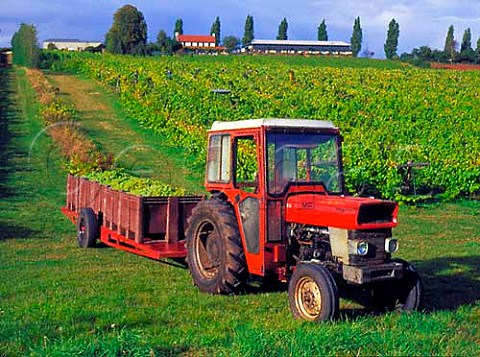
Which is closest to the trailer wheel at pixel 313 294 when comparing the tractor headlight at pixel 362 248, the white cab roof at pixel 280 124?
the tractor headlight at pixel 362 248

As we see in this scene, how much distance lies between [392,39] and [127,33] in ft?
133

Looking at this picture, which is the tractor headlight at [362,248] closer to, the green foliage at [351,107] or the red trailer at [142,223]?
the red trailer at [142,223]

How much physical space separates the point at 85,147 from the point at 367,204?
1541 cm

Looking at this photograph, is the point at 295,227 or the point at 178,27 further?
the point at 178,27

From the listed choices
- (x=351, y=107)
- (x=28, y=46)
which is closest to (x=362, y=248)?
(x=351, y=107)

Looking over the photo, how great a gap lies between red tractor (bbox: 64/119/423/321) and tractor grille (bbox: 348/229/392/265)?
0.03ft

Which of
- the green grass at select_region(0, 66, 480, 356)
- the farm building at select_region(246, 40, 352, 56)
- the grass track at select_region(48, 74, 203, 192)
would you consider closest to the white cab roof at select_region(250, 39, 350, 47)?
the farm building at select_region(246, 40, 352, 56)

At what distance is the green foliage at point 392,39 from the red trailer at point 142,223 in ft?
296

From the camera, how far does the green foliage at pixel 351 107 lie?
19.2 metres

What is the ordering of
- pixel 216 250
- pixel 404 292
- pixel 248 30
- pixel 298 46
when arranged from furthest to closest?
1. pixel 248 30
2. pixel 298 46
3. pixel 216 250
4. pixel 404 292

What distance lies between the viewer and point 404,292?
299 inches

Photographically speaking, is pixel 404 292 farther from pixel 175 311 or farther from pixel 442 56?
pixel 442 56

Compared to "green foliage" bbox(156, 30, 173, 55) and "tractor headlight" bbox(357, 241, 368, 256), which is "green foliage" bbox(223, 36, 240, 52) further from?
"tractor headlight" bbox(357, 241, 368, 256)

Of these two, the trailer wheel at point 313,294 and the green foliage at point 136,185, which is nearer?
the trailer wheel at point 313,294
